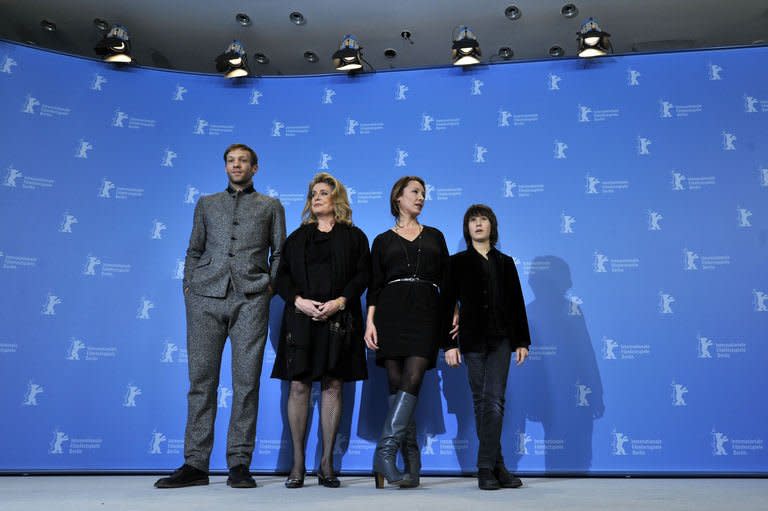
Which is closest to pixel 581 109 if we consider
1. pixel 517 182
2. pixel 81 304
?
pixel 517 182

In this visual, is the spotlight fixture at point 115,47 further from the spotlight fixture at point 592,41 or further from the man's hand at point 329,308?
the spotlight fixture at point 592,41

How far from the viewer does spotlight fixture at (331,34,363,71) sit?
194 inches

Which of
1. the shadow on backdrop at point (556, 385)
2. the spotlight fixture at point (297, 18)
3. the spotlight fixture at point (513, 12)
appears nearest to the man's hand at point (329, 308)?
the shadow on backdrop at point (556, 385)

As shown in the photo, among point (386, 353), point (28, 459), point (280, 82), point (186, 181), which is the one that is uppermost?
point (280, 82)

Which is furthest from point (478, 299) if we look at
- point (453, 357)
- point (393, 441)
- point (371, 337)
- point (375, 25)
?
point (375, 25)

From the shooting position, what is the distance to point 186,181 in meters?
4.82

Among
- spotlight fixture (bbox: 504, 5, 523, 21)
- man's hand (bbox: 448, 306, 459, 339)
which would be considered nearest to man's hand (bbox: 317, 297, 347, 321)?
man's hand (bbox: 448, 306, 459, 339)

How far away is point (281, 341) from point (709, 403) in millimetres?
2623

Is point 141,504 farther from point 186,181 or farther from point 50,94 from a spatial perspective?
point 50,94

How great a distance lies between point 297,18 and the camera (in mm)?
5336

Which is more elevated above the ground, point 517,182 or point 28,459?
point 517,182

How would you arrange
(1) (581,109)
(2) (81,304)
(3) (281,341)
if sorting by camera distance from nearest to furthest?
1. (3) (281,341)
2. (2) (81,304)
3. (1) (581,109)

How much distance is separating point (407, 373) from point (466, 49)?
8.26ft

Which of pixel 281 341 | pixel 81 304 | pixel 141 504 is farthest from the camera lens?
pixel 81 304
